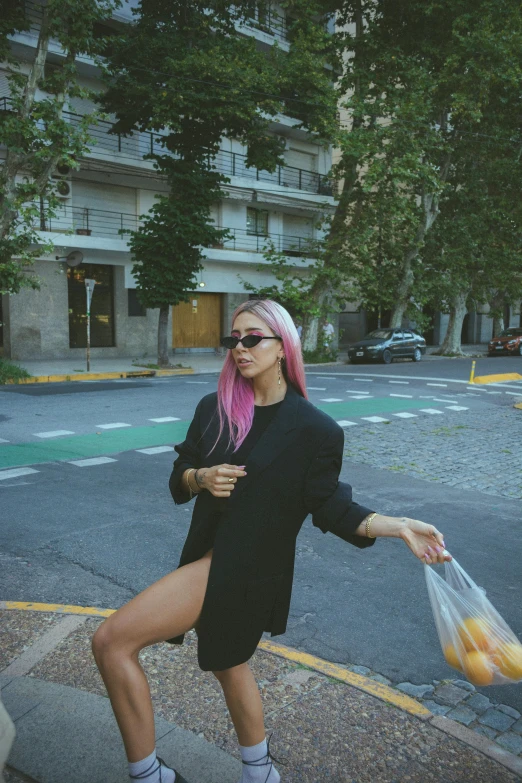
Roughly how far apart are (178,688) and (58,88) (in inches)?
711

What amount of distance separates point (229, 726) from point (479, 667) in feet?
3.52

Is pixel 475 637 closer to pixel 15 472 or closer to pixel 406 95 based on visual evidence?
pixel 15 472

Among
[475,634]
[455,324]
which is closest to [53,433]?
[475,634]

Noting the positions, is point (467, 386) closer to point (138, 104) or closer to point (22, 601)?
point (138, 104)

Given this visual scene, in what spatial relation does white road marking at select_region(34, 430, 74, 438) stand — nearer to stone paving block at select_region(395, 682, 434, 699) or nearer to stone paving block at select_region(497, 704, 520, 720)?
stone paving block at select_region(395, 682, 434, 699)

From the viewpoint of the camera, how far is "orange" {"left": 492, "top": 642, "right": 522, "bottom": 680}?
234 centimetres

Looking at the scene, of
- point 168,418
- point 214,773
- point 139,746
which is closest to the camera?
point 139,746

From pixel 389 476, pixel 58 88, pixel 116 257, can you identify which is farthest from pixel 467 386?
pixel 116 257

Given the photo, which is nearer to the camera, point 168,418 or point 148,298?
point 168,418

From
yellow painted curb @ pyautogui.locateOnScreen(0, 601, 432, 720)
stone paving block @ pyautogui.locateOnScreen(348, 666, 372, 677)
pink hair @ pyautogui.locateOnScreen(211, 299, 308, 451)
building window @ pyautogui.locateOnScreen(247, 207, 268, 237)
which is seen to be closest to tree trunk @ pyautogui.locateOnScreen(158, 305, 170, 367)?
building window @ pyautogui.locateOnScreen(247, 207, 268, 237)

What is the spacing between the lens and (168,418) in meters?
11.3

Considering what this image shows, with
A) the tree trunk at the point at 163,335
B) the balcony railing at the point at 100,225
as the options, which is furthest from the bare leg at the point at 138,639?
the tree trunk at the point at 163,335

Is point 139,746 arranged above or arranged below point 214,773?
above

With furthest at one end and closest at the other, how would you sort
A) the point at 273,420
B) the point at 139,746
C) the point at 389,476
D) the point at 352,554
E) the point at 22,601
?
1. the point at 389,476
2. the point at 352,554
3. the point at 22,601
4. the point at 273,420
5. the point at 139,746
